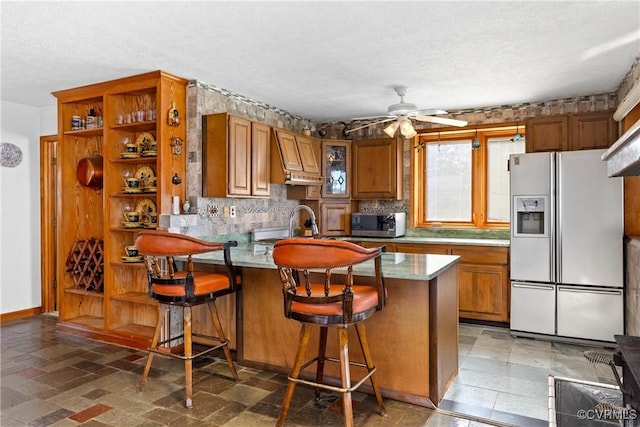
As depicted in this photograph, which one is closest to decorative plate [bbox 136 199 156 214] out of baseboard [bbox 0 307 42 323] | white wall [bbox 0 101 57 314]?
white wall [bbox 0 101 57 314]

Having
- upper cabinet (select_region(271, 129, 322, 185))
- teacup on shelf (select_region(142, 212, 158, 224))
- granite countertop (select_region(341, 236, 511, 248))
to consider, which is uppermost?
upper cabinet (select_region(271, 129, 322, 185))

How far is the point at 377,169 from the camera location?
212 inches

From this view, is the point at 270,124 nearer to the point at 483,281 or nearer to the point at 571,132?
the point at 483,281

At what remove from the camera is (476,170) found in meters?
5.14

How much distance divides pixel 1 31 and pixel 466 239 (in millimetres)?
4774

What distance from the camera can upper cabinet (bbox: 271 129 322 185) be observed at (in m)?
4.57

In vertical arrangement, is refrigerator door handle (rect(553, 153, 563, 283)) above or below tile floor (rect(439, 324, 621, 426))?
above

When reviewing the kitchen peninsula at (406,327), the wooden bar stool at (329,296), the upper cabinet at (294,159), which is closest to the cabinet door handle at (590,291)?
the kitchen peninsula at (406,327)

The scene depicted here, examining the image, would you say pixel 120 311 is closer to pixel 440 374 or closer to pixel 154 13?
pixel 154 13

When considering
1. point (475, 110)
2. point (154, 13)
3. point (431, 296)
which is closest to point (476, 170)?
point (475, 110)

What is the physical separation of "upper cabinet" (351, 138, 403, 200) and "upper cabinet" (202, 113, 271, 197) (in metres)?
1.73

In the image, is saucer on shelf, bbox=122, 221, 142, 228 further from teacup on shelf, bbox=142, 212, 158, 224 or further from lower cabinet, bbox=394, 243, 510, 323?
lower cabinet, bbox=394, 243, 510, 323

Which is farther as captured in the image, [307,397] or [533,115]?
[533,115]

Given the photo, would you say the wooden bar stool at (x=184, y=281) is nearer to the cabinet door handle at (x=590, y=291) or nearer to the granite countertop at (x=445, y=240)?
the granite countertop at (x=445, y=240)
